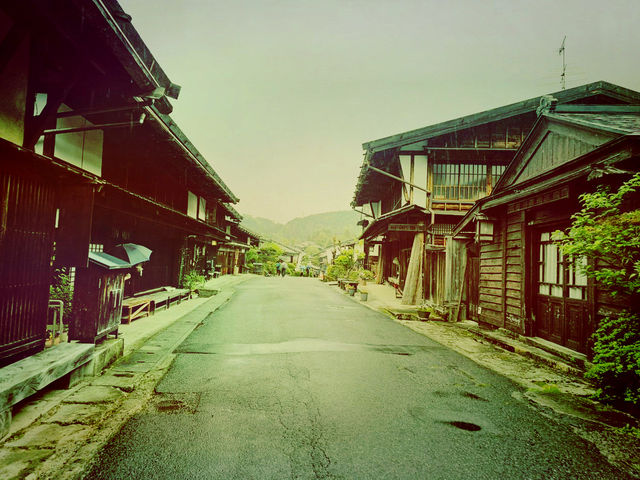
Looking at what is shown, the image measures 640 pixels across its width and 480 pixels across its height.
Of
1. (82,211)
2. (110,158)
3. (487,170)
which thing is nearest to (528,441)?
(82,211)

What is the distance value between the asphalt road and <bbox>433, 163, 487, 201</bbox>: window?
483 inches

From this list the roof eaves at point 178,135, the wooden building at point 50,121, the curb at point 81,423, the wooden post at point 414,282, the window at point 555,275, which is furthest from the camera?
the wooden post at point 414,282

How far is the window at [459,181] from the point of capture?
709 inches

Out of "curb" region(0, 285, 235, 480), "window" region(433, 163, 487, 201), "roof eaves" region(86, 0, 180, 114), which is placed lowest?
"curb" region(0, 285, 235, 480)

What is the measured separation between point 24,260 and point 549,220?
9540 millimetres

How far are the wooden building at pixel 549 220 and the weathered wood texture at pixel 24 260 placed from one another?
7.85m

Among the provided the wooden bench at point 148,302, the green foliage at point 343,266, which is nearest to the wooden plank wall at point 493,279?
the wooden bench at point 148,302

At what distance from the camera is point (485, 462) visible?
3.34 m

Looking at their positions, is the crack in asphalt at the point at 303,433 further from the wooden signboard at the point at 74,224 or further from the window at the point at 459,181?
the window at the point at 459,181

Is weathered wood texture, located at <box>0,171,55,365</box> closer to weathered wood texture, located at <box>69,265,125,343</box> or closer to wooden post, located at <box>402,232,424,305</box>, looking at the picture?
weathered wood texture, located at <box>69,265,125,343</box>

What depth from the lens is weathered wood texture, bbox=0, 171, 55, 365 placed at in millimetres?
4352

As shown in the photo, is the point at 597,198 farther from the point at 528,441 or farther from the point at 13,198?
the point at 13,198

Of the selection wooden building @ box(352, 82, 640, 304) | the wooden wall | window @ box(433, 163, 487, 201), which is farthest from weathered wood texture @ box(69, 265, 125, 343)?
window @ box(433, 163, 487, 201)

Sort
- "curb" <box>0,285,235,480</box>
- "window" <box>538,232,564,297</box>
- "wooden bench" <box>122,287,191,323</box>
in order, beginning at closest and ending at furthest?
"curb" <box>0,285,235,480</box>, "window" <box>538,232,564,297</box>, "wooden bench" <box>122,287,191,323</box>
